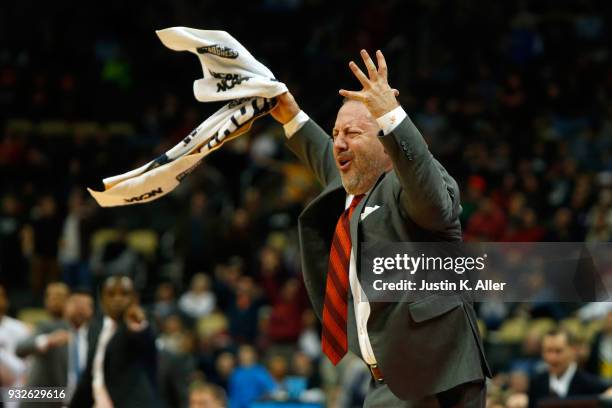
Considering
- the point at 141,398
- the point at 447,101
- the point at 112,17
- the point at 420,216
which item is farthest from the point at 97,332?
the point at 112,17

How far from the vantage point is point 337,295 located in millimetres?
4531

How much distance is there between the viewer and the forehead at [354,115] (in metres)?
4.49

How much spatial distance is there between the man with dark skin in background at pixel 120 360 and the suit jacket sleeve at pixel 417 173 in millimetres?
2547

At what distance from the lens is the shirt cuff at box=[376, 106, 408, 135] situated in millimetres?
3975

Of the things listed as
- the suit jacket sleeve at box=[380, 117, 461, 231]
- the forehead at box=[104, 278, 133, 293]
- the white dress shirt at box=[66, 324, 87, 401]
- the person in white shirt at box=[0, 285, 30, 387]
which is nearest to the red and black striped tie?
the suit jacket sleeve at box=[380, 117, 461, 231]

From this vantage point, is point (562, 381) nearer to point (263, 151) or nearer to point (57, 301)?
point (57, 301)

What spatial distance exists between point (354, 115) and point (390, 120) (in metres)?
0.53

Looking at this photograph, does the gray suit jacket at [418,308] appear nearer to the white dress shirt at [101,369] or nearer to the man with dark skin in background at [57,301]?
the white dress shirt at [101,369]

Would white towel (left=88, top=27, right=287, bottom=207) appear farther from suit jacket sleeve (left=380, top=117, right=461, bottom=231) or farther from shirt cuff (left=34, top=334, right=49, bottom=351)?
shirt cuff (left=34, top=334, right=49, bottom=351)

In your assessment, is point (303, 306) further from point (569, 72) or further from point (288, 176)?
point (569, 72)

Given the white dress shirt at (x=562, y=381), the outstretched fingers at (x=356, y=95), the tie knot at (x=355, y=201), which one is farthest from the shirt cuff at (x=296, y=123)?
the white dress shirt at (x=562, y=381)

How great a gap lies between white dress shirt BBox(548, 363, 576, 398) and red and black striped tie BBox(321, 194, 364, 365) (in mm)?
3500

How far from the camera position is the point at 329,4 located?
1795 centimetres

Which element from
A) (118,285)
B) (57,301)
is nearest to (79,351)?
(118,285)
